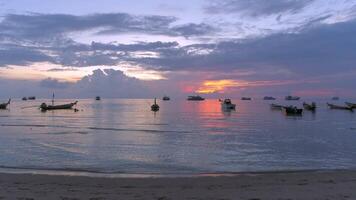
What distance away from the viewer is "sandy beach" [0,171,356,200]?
12.9 m

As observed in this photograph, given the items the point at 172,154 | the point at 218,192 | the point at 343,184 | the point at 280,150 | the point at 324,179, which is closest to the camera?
the point at 218,192

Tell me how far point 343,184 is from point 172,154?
14.6 meters

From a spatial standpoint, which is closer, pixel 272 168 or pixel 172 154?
pixel 272 168

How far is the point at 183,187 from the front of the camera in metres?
15.2

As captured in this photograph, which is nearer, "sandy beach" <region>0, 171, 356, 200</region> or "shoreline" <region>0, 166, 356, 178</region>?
"sandy beach" <region>0, 171, 356, 200</region>

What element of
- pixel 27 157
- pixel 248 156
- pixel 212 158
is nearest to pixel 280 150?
pixel 248 156

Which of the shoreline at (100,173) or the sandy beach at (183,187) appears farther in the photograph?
the shoreline at (100,173)

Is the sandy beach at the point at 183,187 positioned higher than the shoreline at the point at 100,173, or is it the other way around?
the sandy beach at the point at 183,187

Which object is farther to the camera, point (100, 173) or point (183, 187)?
point (100, 173)

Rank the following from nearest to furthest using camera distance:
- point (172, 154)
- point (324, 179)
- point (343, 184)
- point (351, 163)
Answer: point (343, 184)
point (324, 179)
point (351, 163)
point (172, 154)

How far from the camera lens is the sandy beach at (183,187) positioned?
12.9 metres

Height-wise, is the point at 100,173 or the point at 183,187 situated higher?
the point at 183,187

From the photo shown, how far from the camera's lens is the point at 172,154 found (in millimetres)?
28469

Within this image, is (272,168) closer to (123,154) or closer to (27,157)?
(123,154)
